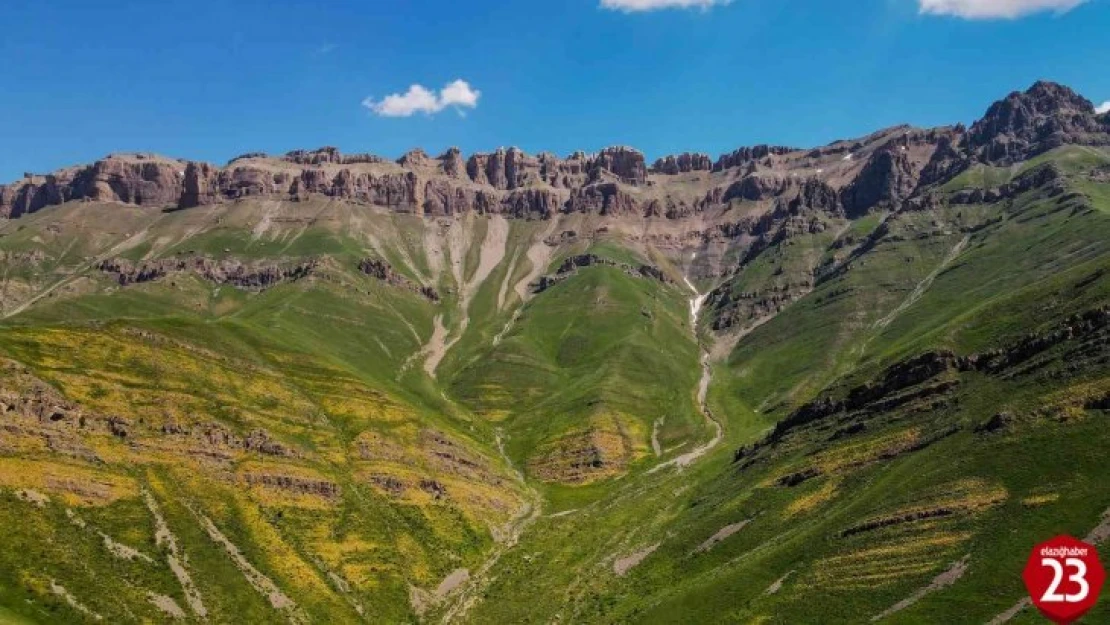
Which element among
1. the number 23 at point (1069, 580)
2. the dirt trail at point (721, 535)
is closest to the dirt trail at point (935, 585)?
the dirt trail at point (721, 535)

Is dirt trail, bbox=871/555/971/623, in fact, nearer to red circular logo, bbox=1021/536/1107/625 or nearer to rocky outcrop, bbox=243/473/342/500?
red circular logo, bbox=1021/536/1107/625

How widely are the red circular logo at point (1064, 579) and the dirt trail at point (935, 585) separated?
86608 mm

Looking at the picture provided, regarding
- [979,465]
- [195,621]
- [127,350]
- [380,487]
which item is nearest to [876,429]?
[979,465]

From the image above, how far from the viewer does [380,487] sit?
196 m

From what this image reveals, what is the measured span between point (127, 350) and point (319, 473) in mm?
57009

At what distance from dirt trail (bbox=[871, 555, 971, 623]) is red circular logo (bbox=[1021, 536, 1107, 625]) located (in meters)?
86.6

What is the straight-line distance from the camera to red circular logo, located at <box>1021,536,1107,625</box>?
36812 mm

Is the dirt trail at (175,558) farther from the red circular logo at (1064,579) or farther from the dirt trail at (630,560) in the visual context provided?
the red circular logo at (1064,579)

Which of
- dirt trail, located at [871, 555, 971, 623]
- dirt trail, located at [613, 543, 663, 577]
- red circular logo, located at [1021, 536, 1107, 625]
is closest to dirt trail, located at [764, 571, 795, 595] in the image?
dirt trail, located at [871, 555, 971, 623]

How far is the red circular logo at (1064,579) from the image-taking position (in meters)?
36.8

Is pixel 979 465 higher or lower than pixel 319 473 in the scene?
lower

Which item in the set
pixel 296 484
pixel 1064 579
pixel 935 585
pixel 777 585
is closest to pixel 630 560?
pixel 777 585

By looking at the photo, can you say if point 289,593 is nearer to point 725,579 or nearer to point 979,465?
point 725,579

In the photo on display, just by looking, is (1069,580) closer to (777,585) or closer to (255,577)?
(777,585)
